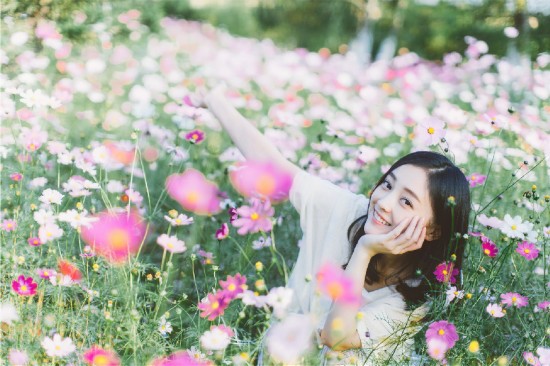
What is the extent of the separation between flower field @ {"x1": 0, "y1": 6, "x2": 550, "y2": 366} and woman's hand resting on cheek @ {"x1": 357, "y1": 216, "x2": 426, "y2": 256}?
0.51 feet

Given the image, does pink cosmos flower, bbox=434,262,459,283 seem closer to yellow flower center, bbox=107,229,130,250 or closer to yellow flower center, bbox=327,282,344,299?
yellow flower center, bbox=327,282,344,299

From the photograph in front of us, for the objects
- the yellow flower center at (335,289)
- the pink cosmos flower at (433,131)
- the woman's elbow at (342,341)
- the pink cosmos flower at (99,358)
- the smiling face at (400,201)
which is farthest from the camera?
the pink cosmos flower at (433,131)

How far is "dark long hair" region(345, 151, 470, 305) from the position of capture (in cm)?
152

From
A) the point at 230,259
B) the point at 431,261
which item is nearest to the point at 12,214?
the point at 230,259

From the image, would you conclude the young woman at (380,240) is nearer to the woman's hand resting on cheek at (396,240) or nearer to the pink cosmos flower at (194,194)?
the woman's hand resting on cheek at (396,240)

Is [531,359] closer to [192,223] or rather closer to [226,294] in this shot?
[226,294]

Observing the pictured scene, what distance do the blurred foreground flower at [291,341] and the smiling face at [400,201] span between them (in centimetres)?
32

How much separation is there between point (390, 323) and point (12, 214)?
46.4 inches

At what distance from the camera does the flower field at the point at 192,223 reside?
4.58 ft

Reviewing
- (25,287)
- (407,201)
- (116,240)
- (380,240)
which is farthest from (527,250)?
(25,287)

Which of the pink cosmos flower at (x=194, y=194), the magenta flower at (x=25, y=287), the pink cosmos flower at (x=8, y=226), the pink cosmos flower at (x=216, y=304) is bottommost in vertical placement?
the pink cosmos flower at (x=194, y=194)

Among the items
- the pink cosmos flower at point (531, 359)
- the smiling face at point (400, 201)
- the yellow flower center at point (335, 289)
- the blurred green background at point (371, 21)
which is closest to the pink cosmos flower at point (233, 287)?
the yellow flower center at point (335, 289)

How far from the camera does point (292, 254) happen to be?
2.09m

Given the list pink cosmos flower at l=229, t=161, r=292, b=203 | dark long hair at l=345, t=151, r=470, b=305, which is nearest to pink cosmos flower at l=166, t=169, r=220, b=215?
pink cosmos flower at l=229, t=161, r=292, b=203
